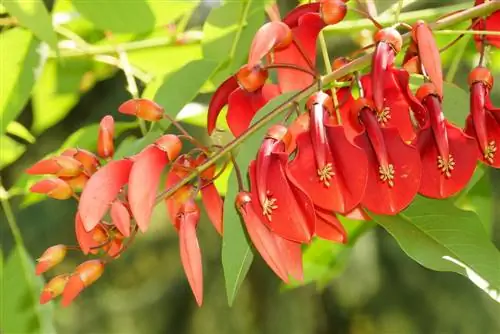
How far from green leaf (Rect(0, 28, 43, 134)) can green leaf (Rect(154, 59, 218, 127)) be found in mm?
116

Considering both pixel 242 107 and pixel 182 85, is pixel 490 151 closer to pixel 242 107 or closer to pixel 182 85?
pixel 242 107

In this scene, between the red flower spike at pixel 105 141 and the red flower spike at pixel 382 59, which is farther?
the red flower spike at pixel 105 141

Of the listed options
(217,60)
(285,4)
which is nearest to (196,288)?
(217,60)

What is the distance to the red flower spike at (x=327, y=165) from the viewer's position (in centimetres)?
48

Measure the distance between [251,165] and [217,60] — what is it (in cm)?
23

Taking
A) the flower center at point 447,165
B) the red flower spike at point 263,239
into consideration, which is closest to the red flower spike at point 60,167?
the red flower spike at point 263,239

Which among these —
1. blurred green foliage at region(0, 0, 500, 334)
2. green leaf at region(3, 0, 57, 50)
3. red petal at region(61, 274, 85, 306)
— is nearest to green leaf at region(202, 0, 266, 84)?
blurred green foliage at region(0, 0, 500, 334)

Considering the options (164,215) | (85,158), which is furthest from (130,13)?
(164,215)

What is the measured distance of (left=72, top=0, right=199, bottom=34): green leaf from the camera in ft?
2.38

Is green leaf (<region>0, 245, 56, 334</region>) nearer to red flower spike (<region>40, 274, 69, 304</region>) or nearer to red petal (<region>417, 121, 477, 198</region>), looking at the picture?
red flower spike (<region>40, 274, 69, 304</region>)

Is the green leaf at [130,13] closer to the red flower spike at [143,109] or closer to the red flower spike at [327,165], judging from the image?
the red flower spike at [143,109]

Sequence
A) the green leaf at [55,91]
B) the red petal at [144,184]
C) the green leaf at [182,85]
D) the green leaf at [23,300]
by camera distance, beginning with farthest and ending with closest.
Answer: the green leaf at [55,91] → the green leaf at [23,300] → the green leaf at [182,85] → the red petal at [144,184]

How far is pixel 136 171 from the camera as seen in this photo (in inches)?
19.5

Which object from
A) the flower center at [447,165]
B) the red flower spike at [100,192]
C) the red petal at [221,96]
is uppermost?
the red flower spike at [100,192]
